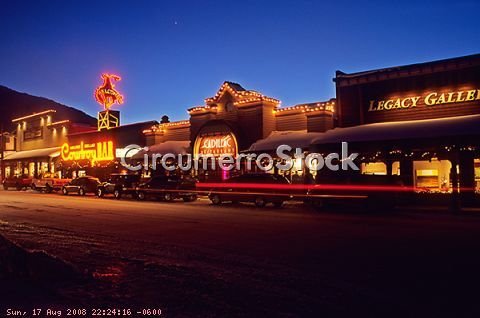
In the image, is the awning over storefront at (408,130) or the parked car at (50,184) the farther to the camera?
the parked car at (50,184)

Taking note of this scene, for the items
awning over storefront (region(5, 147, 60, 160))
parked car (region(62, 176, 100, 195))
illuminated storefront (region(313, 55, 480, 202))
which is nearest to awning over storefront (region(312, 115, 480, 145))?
illuminated storefront (region(313, 55, 480, 202))

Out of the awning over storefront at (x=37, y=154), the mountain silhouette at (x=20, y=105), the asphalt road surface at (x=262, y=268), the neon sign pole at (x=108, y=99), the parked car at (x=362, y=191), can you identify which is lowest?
the asphalt road surface at (x=262, y=268)

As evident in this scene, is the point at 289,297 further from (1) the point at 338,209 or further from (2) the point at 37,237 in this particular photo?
(1) the point at 338,209

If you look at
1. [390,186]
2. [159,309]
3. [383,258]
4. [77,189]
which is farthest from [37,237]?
[77,189]

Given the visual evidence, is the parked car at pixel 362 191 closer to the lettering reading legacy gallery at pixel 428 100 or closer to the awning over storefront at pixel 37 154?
the lettering reading legacy gallery at pixel 428 100

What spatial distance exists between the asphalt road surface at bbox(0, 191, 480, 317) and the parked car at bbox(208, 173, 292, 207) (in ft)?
24.6

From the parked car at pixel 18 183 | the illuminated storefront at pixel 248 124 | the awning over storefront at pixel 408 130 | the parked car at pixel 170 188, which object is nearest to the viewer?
the awning over storefront at pixel 408 130

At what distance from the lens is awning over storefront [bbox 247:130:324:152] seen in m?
27.2

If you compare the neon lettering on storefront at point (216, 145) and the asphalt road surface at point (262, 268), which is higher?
the neon lettering on storefront at point (216, 145)

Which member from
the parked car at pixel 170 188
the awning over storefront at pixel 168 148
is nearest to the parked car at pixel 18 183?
the awning over storefront at pixel 168 148

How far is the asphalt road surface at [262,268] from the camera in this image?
21.3 feet

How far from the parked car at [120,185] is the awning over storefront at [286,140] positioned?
8.59m

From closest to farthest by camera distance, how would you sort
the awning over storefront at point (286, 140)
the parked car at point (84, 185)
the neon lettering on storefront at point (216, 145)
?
the awning over storefront at point (286, 140) < the neon lettering on storefront at point (216, 145) < the parked car at point (84, 185)

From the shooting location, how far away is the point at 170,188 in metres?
29.3
